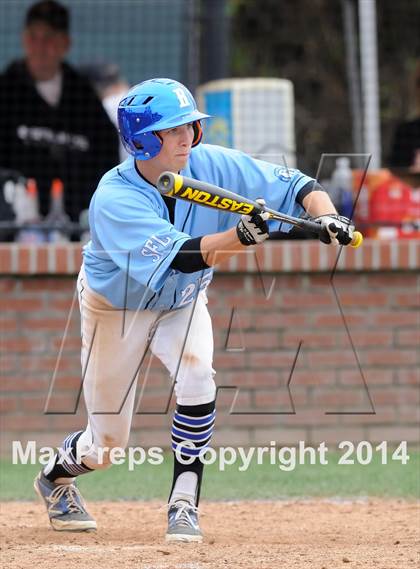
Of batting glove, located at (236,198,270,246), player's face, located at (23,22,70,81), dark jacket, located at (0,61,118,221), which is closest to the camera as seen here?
batting glove, located at (236,198,270,246)

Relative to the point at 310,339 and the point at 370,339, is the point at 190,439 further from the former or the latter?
the point at 370,339

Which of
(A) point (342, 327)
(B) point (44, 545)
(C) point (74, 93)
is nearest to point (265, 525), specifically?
(B) point (44, 545)

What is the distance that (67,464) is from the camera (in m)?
5.84

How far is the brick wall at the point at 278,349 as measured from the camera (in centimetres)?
791

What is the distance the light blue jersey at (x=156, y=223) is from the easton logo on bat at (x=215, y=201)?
0.24 m

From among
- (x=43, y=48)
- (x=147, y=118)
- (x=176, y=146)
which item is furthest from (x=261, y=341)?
(x=147, y=118)

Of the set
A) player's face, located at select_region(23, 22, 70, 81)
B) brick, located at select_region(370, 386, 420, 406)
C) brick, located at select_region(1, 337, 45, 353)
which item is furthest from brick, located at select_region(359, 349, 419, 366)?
player's face, located at select_region(23, 22, 70, 81)

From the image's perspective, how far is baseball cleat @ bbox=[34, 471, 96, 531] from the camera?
5.82m

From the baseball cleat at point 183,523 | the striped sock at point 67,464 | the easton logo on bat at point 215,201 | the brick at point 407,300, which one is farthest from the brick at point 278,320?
the easton logo on bat at point 215,201

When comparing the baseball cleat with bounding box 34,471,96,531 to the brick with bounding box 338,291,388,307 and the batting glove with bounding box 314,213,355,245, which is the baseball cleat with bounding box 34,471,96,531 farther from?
the brick with bounding box 338,291,388,307

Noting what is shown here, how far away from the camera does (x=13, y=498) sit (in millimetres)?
6812

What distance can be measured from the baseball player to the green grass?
1.23 meters

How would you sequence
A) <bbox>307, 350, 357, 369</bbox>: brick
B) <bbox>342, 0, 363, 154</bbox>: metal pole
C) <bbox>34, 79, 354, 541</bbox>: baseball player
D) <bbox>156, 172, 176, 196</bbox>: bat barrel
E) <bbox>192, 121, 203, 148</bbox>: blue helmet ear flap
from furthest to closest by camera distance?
<bbox>342, 0, 363, 154</bbox>: metal pole → <bbox>307, 350, 357, 369</bbox>: brick → <bbox>192, 121, 203, 148</bbox>: blue helmet ear flap → <bbox>34, 79, 354, 541</bbox>: baseball player → <bbox>156, 172, 176, 196</bbox>: bat barrel

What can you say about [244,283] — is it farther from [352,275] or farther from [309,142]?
[309,142]
